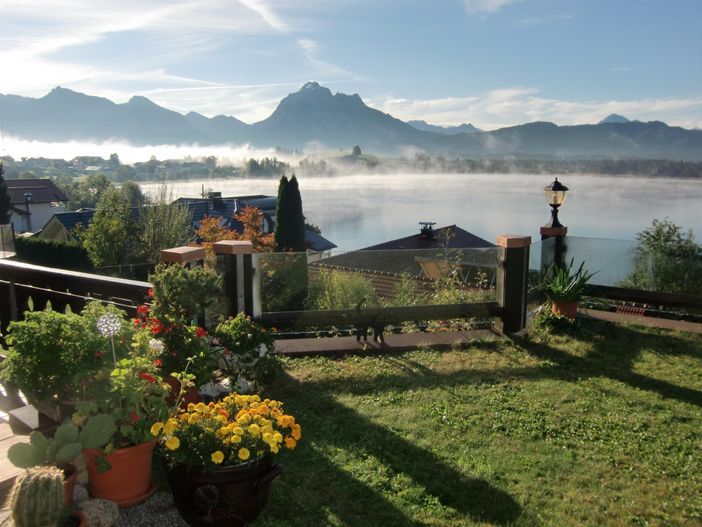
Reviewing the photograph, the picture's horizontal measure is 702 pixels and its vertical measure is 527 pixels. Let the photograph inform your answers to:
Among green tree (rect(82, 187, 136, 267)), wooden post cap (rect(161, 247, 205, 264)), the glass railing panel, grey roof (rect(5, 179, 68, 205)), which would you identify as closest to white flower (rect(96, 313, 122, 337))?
wooden post cap (rect(161, 247, 205, 264))

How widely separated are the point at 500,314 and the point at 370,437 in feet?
10.5

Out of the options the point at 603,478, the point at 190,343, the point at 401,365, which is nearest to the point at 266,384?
the point at 190,343

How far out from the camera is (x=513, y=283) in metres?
6.55

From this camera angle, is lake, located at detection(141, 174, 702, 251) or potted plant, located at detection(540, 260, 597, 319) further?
lake, located at detection(141, 174, 702, 251)

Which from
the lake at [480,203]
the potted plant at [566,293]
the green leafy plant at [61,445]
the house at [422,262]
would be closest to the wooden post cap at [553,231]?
the lake at [480,203]

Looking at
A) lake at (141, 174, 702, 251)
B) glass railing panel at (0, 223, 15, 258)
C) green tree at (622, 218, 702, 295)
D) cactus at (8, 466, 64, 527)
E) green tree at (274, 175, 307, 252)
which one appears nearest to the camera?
cactus at (8, 466, 64, 527)

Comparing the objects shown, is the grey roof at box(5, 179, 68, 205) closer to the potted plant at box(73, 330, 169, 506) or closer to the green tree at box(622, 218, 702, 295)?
the green tree at box(622, 218, 702, 295)

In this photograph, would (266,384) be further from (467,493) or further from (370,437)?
(467,493)

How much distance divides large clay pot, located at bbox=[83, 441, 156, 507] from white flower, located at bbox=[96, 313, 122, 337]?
563 millimetres

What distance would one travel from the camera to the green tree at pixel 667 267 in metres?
7.33

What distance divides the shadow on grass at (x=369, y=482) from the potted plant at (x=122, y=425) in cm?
70

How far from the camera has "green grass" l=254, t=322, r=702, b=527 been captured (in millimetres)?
3012

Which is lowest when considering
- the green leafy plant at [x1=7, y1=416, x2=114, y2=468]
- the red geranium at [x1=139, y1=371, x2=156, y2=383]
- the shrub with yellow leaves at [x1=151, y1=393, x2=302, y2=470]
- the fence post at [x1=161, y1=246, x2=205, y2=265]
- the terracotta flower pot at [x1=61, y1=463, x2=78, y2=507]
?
the terracotta flower pot at [x1=61, y1=463, x2=78, y2=507]

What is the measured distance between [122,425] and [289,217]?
22.4m
